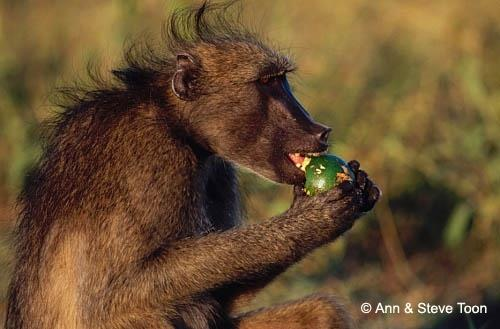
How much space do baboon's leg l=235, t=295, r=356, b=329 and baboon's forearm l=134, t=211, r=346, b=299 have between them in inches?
20.9

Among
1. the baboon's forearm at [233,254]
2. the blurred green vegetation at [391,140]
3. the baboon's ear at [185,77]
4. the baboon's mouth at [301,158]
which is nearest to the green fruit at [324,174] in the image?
the baboon's mouth at [301,158]

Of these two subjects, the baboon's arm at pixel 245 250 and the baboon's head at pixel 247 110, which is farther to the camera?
the baboon's head at pixel 247 110

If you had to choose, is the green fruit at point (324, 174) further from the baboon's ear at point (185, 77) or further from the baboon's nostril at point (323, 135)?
the baboon's ear at point (185, 77)

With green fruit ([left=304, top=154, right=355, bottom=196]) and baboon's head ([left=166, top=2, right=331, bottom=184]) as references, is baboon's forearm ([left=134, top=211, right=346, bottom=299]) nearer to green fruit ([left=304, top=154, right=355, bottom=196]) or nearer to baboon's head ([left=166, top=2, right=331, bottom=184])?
green fruit ([left=304, top=154, right=355, bottom=196])

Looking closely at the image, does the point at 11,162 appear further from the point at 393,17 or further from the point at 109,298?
the point at 393,17

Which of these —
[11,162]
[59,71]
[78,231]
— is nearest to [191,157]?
[78,231]

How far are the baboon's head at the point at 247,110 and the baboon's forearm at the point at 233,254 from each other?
0.24 metres

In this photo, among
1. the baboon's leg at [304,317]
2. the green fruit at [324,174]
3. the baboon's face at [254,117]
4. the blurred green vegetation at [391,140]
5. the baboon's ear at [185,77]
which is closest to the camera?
the green fruit at [324,174]

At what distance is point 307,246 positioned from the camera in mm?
4688

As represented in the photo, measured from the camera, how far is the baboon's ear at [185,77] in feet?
16.2

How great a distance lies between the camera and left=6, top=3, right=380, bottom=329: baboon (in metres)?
4.59

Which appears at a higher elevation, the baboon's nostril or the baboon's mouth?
the baboon's nostril

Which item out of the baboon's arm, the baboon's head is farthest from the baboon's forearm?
the baboon's head

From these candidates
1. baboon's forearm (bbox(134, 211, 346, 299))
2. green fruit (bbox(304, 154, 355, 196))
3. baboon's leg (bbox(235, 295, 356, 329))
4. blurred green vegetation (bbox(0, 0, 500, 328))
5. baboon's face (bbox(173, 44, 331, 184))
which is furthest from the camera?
blurred green vegetation (bbox(0, 0, 500, 328))
